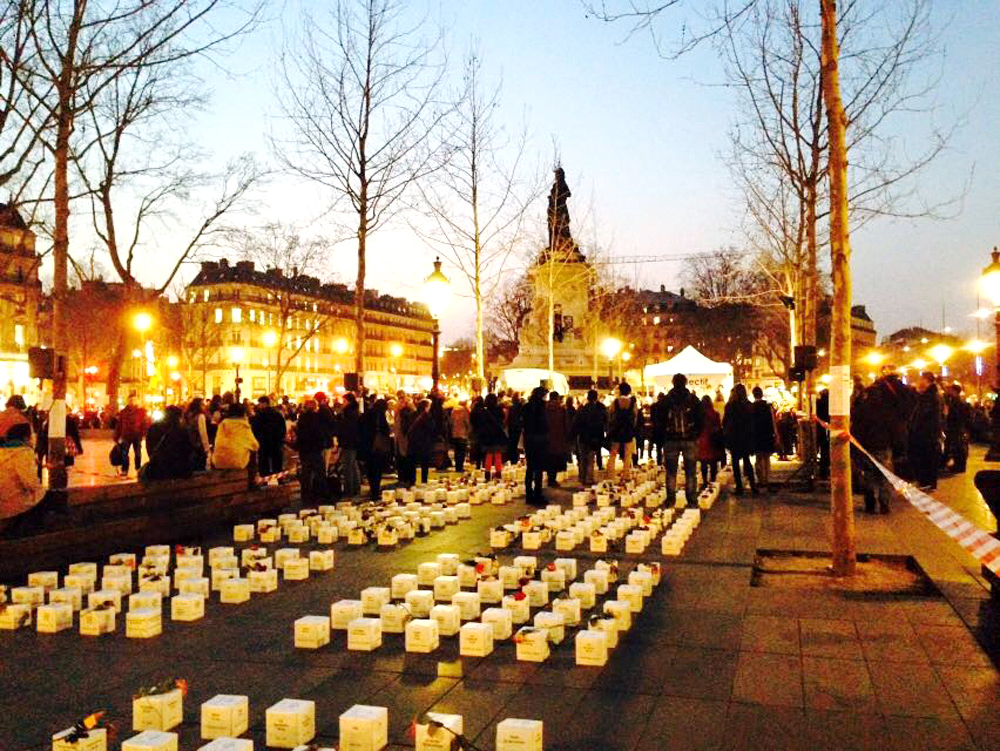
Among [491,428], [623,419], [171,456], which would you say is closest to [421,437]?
[491,428]

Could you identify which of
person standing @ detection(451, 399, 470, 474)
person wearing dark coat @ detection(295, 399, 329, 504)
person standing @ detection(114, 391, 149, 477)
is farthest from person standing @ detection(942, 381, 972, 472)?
person standing @ detection(114, 391, 149, 477)

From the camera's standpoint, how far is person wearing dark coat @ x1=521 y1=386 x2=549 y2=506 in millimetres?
15953

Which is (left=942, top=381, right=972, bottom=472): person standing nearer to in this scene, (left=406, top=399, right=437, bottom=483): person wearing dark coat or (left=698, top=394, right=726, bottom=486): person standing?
(left=698, top=394, right=726, bottom=486): person standing

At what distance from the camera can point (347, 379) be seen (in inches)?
758

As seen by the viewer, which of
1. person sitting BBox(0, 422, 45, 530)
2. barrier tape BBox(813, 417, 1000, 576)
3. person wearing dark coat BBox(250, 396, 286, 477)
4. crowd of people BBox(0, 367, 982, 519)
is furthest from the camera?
person wearing dark coat BBox(250, 396, 286, 477)

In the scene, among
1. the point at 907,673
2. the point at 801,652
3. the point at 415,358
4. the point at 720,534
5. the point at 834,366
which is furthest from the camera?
the point at 415,358

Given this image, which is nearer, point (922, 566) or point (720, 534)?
point (922, 566)

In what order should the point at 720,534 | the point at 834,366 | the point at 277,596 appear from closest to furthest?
the point at 277,596 → the point at 834,366 → the point at 720,534

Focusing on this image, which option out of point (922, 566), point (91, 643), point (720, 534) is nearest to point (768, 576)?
point (922, 566)

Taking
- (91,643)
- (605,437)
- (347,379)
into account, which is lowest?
(91,643)

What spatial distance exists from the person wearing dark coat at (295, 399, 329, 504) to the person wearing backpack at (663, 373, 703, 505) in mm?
5620

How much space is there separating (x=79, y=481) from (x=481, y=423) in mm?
8065

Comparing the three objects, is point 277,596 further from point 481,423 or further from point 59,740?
point 481,423

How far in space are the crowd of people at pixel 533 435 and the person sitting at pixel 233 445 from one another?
0.05 ft
